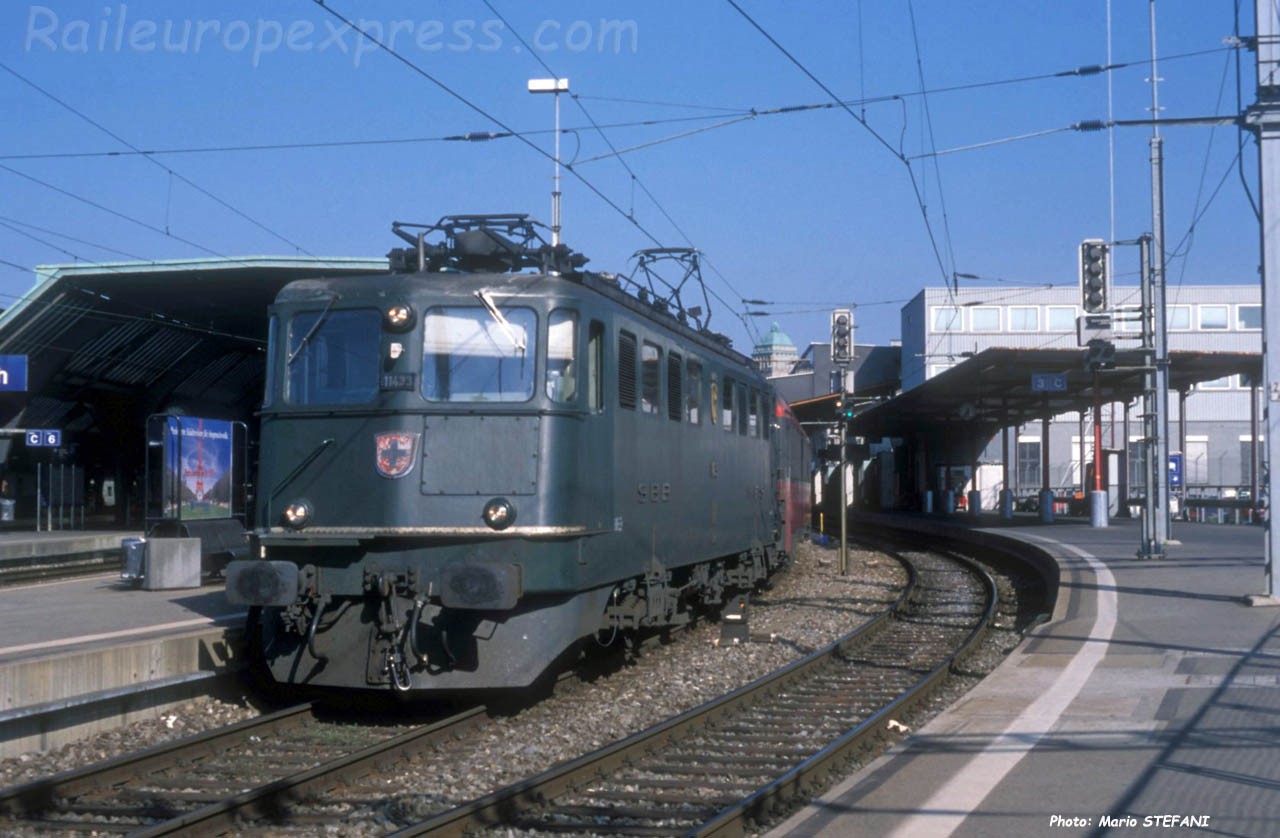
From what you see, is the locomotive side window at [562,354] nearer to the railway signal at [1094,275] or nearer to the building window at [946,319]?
the railway signal at [1094,275]

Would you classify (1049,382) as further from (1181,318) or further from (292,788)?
(1181,318)

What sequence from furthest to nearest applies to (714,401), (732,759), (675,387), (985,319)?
1. (985,319)
2. (714,401)
3. (675,387)
4. (732,759)

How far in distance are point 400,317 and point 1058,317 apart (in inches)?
2320

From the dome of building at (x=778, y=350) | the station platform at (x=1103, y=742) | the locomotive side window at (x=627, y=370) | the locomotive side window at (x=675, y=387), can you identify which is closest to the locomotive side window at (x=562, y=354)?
the locomotive side window at (x=627, y=370)

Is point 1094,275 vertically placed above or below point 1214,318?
below

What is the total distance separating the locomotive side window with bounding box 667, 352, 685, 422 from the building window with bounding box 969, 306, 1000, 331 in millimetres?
54857

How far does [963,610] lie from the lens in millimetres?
19234

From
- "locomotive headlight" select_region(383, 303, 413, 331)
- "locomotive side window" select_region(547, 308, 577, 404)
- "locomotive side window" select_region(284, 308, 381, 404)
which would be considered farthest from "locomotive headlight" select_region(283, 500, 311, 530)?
"locomotive side window" select_region(547, 308, 577, 404)

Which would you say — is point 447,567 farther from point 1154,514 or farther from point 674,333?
point 1154,514

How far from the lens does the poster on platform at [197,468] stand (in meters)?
18.2

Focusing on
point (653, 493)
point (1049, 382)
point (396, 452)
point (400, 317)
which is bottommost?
point (653, 493)

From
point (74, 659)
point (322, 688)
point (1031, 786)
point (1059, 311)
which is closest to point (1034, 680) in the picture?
point (1031, 786)

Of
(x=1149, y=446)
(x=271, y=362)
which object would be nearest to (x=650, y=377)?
(x=271, y=362)

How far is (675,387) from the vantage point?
41.4 ft
